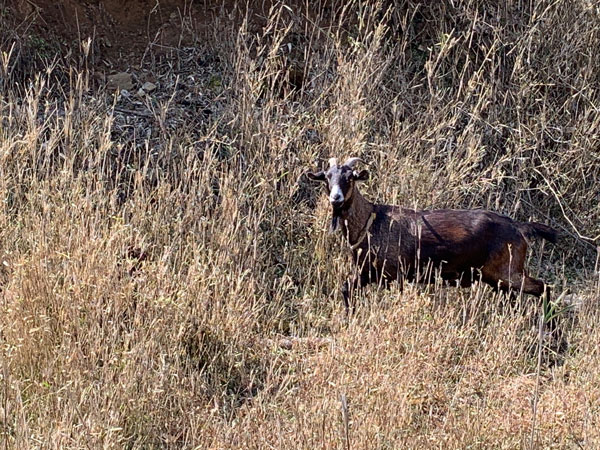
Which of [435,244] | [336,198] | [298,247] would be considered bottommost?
[298,247]

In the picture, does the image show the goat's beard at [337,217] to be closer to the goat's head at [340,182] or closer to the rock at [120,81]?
the goat's head at [340,182]

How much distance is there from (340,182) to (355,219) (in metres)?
0.44

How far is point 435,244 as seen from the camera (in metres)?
6.87

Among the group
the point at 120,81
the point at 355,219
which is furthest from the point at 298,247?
the point at 120,81

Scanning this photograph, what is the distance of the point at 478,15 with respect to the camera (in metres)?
9.05

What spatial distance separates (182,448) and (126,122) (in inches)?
159

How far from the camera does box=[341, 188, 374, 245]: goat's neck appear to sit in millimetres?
6906

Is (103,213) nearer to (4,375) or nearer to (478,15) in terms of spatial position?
(4,375)

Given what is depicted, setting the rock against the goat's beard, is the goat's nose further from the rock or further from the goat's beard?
the rock

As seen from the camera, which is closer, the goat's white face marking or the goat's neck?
the goat's white face marking

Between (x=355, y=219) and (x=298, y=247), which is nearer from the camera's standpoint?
(x=355, y=219)

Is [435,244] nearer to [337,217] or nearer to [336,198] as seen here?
[337,217]

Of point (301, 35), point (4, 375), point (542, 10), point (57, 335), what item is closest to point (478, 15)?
point (542, 10)

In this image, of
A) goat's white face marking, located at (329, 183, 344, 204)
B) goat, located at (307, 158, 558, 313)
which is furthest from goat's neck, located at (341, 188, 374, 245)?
goat's white face marking, located at (329, 183, 344, 204)
